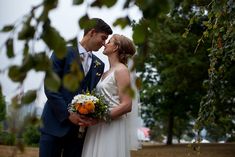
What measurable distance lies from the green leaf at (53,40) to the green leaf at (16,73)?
0.25 ft

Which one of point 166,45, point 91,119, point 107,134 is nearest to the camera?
point 91,119

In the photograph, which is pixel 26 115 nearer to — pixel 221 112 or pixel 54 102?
pixel 54 102

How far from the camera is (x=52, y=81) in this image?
0.90 m

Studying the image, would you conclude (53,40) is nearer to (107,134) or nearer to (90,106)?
(90,106)

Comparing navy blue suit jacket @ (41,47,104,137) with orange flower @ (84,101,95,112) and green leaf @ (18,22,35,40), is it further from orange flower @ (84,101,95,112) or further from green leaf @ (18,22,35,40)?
green leaf @ (18,22,35,40)

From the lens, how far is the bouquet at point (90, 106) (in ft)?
10.5

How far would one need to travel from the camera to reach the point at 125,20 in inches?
39.9

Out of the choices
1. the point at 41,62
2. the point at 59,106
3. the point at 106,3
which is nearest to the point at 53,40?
the point at 41,62

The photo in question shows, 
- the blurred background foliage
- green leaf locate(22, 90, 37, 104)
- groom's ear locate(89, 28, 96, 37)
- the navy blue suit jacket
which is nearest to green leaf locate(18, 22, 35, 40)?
the blurred background foliage

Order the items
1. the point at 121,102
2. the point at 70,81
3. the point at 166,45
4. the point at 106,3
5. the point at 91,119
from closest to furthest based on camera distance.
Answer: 1. the point at 70,81
2. the point at 106,3
3. the point at 91,119
4. the point at 121,102
5. the point at 166,45

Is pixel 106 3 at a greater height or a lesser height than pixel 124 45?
lesser

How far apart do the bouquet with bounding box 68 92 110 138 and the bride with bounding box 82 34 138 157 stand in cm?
9

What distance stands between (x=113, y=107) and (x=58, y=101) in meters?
0.47

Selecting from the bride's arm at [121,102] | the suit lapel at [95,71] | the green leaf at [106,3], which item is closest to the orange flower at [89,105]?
the bride's arm at [121,102]
